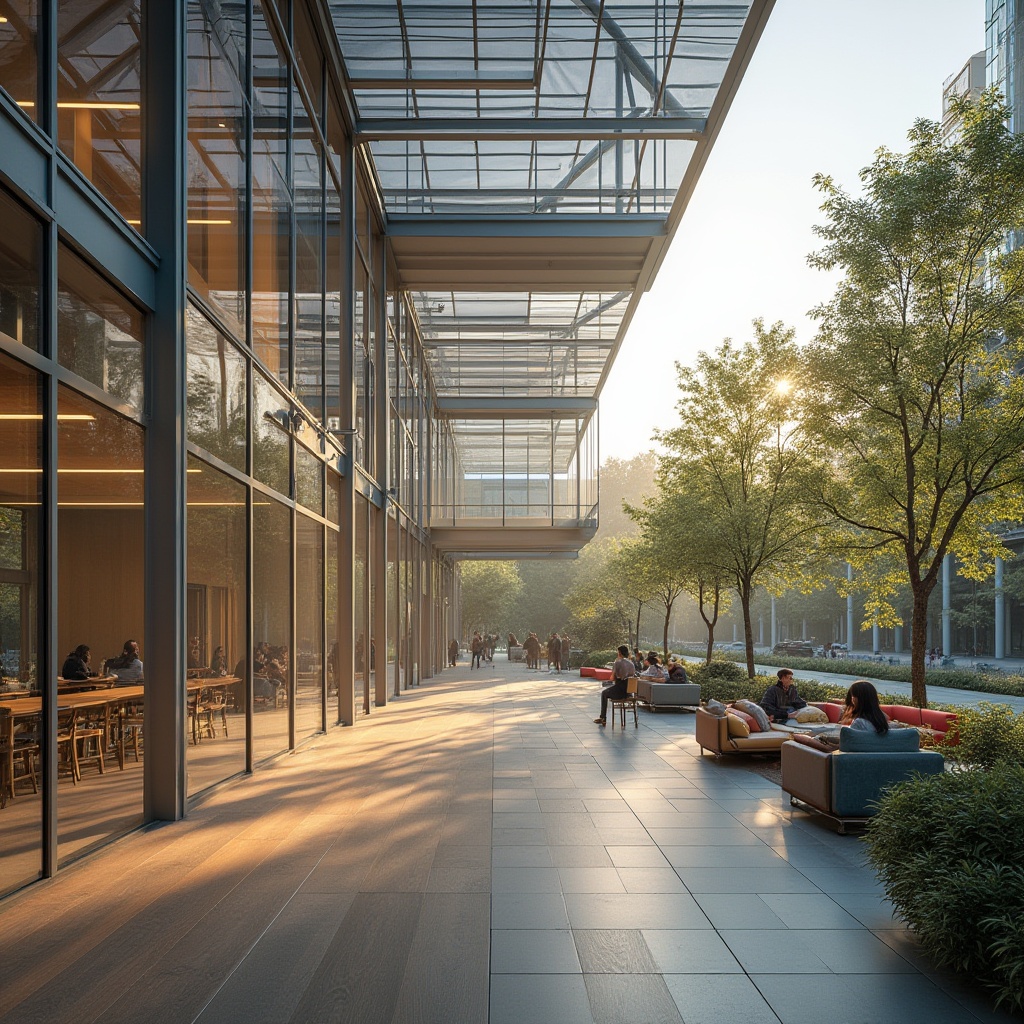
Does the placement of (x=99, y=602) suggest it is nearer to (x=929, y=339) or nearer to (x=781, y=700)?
(x=781, y=700)

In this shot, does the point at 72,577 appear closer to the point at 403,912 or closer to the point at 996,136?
the point at 403,912

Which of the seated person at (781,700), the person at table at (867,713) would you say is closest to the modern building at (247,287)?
the person at table at (867,713)

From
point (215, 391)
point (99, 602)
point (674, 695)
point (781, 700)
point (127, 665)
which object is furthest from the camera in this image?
point (674, 695)

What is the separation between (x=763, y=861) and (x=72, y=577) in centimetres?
558

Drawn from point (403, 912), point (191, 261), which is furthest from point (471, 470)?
point (403, 912)

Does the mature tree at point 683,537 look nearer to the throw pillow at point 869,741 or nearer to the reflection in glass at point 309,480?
the reflection in glass at point 309,480

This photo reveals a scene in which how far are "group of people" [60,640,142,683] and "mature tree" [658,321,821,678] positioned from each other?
1496 centimetres

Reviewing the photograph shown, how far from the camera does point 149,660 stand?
8539 millimetres

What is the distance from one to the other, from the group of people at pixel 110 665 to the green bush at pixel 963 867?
561 cm

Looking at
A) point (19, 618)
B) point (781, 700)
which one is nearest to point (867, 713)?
point (781, 700)

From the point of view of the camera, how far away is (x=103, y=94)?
25.5 feet

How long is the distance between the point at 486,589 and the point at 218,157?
5399 centimetres

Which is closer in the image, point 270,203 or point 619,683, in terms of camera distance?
point 270,203

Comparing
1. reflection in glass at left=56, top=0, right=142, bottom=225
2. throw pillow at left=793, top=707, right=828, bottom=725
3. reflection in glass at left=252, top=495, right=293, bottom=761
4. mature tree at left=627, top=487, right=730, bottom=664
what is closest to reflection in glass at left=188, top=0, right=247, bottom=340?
reflection in glass at left=56, top=0, right=142, bottom=225
